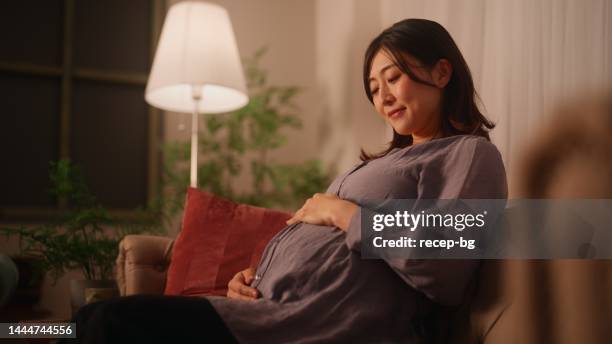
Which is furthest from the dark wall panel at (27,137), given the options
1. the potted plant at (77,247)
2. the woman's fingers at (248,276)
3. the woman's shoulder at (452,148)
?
the woman's shoulder at (452,148)

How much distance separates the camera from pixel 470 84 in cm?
117

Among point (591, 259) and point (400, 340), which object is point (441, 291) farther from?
point (591, 259)

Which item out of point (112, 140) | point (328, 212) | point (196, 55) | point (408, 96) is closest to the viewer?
point (328, 212)

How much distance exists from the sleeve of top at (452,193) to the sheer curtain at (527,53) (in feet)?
0.96

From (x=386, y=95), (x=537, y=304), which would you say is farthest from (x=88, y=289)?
(x=537, y=304)

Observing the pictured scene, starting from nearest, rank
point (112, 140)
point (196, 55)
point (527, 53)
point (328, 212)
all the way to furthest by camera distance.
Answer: point (328, 212) < point (527, 53) < point (196, 55) < point (112, 140)

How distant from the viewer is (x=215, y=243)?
147cm

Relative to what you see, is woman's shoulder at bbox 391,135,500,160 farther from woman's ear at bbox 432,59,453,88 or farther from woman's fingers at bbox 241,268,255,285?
woman's fingers at bbox 241,268,255,285

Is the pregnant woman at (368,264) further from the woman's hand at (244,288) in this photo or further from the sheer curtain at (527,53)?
the sheer curtain at (527,53)

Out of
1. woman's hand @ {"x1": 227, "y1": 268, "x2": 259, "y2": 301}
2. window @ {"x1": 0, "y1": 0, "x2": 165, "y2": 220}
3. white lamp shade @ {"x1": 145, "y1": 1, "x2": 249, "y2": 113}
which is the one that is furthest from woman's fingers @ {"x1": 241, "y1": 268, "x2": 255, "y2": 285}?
window @ {"x1": 0, "y1": 0, "x2": 165, "y2": 220}

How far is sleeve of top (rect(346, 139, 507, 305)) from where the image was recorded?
88 centimetres

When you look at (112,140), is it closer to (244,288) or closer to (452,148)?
(244,288)

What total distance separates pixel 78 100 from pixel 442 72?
2201mm

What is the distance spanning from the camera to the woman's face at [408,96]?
3.71 ft
